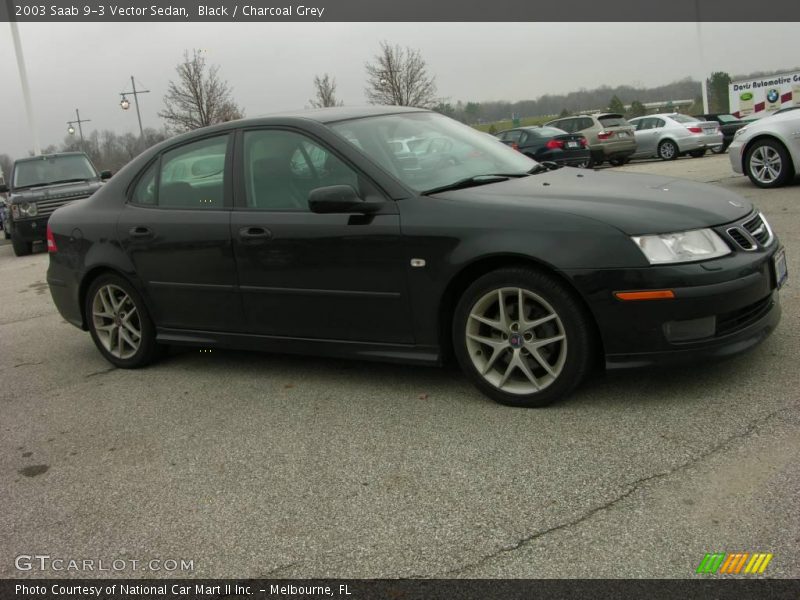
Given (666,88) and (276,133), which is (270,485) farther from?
(666,88)

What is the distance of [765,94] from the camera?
3275cm

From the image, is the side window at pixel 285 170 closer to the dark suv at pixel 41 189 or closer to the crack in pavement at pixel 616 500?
the crack in pavement at pixel 616 500

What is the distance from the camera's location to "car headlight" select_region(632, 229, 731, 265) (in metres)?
3.53

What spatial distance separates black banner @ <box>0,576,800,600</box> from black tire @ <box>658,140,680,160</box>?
75.3ft

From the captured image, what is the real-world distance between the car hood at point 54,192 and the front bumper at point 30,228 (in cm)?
46

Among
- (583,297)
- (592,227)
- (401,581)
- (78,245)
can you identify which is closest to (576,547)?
(401,581)

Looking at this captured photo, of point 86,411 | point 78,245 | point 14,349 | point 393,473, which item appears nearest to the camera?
point 393,473

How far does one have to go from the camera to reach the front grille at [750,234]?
3.73m

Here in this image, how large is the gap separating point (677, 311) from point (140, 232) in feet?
11.2

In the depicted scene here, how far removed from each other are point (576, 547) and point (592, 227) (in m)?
1.57

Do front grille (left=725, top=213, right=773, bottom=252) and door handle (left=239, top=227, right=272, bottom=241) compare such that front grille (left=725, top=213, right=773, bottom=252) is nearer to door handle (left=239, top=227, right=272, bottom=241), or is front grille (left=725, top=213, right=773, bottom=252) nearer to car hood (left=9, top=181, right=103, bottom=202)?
door handle (left=239, top=227, right=272, bottom=241)

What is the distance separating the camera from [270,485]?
338 cm

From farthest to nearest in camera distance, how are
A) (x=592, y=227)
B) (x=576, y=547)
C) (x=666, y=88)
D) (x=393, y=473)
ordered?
(x=666, y=88) < (x=592, y=227) < (x=393, y=473) < (x=576, y=547)

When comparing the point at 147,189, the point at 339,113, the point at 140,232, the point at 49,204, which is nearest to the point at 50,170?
the point at 49,204
